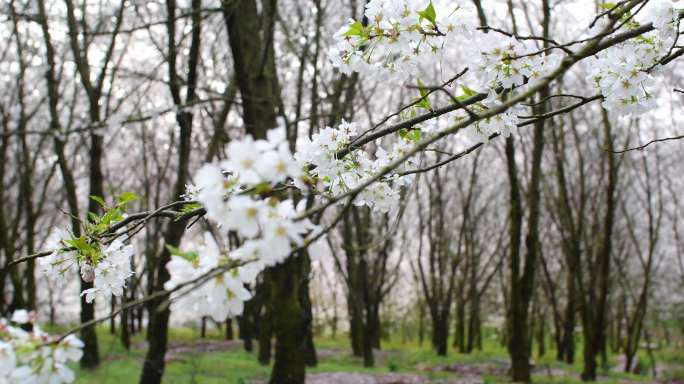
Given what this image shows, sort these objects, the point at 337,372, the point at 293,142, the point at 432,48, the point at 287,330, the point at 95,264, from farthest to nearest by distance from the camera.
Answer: the point at 337,372, the point at 293,142, the point at 287,330, the point at 432,48, the point at 95,264

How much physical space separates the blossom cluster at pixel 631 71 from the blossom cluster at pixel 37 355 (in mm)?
1796

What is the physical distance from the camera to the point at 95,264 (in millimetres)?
1690

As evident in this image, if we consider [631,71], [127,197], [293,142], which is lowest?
[127,197]

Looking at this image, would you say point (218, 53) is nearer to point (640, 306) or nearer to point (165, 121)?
point (165, 121)

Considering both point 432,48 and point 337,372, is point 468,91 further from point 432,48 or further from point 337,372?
point 337,372

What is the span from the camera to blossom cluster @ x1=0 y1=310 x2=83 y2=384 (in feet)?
3.26

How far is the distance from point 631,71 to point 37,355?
191 cm

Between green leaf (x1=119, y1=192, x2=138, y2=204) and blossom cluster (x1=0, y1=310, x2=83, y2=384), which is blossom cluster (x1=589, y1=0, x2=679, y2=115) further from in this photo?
blossom cluster (x1=0, y1=310, x2=83, y2=384)

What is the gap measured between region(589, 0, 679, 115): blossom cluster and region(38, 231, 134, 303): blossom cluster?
1.69m

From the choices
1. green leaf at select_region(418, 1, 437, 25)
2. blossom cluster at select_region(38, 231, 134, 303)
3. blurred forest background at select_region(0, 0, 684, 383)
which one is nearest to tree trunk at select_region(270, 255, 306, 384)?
blurred forest background at select_region(0, 0, 684, 383)

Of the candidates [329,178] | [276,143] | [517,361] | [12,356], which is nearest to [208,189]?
[276,143]

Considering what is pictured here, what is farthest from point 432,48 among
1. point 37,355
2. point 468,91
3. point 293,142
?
point 293,142

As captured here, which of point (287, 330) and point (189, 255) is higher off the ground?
point (189, 255)

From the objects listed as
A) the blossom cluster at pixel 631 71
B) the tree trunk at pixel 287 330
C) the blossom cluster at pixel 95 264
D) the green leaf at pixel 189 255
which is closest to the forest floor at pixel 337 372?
the tree trunk at pixel 287 330
